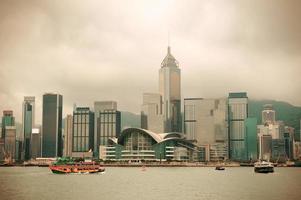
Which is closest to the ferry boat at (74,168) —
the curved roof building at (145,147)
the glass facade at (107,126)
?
the curved roof building at (145,147)

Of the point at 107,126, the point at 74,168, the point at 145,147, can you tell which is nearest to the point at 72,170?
the point at 74,168

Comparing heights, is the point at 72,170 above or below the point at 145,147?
below

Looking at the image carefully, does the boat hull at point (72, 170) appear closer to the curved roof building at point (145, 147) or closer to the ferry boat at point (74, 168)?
the ferry boat at point (74, 168)

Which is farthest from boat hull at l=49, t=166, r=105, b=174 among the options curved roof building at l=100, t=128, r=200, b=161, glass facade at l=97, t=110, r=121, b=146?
glass facade at l=97, t=110, r=121, b=146

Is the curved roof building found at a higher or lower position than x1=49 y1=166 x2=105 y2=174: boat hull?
higher

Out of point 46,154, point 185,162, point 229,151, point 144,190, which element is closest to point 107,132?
point 46,154

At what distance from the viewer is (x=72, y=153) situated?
9000 centimetres

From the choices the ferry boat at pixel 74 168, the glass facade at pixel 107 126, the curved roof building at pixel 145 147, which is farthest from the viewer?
the glass facade at pixel 107 126

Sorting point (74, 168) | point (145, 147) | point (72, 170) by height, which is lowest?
point (72, 170)

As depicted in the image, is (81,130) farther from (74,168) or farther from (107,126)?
(74,168)

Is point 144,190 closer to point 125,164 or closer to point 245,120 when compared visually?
point 125,164

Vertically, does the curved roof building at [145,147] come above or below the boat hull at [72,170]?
above

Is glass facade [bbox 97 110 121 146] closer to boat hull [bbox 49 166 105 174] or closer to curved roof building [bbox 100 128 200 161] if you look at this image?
curved roof building [bbox 100 128 200 161]

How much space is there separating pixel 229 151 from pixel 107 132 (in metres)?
23.5
